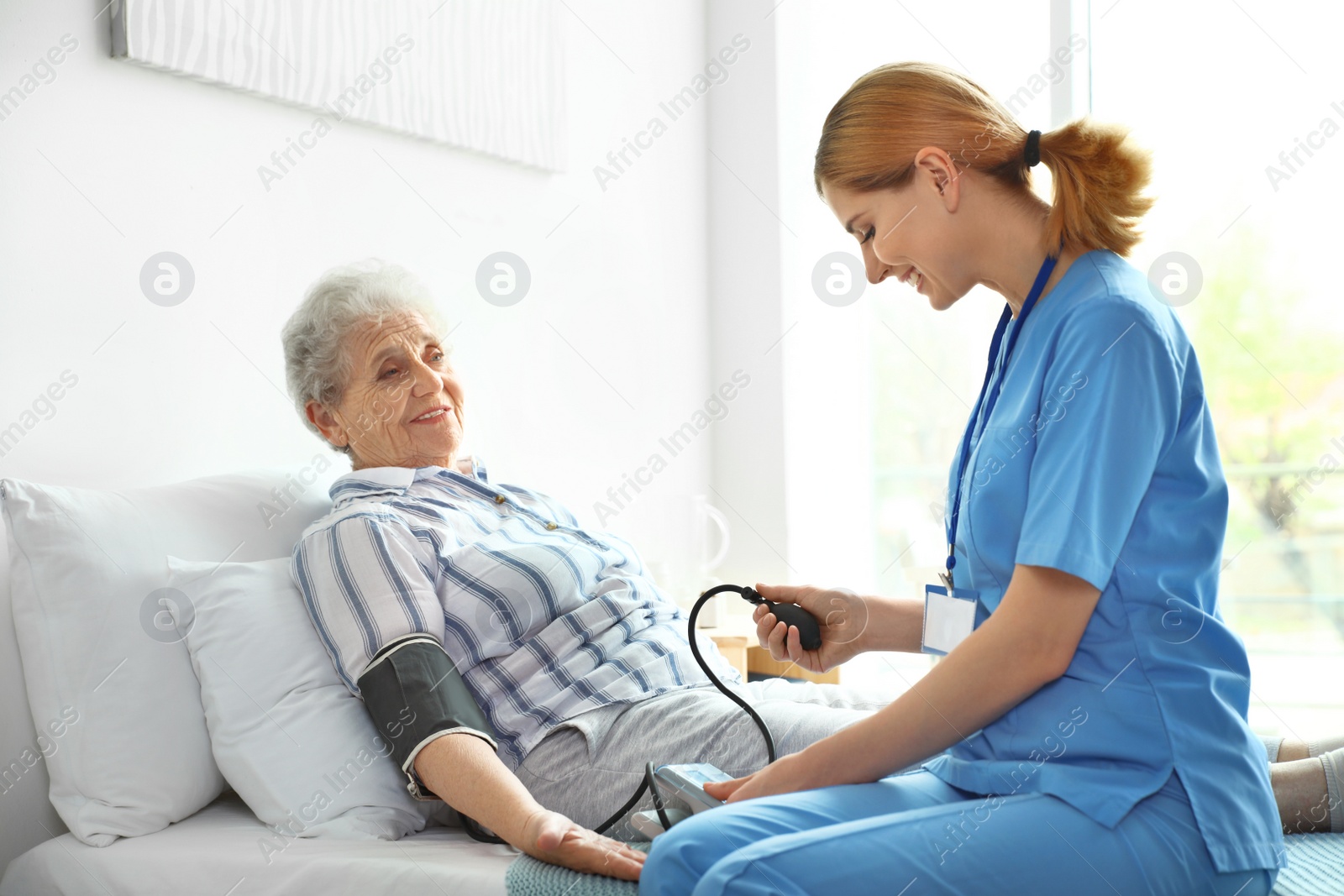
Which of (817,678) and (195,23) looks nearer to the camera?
(195,23)

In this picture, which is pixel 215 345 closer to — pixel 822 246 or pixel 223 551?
pixel 223 551

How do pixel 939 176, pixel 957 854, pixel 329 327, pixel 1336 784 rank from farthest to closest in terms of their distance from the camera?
1. pixel 329 327
2. pixel 1336 784
3. pixel 939 176
4. pixel 957 854

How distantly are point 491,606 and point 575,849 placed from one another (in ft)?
1.46

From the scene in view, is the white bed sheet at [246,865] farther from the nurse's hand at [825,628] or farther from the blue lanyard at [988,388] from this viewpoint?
the blue lanyard at [988,388]

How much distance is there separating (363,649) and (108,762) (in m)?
0.36

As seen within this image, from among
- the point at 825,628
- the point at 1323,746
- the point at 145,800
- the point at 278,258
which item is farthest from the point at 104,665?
the point at 1323,746

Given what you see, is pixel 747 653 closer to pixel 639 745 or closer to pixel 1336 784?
pixel 639 745

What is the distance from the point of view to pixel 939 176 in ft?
3.83

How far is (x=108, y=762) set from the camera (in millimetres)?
1354

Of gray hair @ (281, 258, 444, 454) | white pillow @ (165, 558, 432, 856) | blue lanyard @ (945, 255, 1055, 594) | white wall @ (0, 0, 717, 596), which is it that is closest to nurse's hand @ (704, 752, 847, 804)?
blue lanyard @ (945, 255, 1055, 594)

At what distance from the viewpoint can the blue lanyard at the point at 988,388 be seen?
1.14 meters

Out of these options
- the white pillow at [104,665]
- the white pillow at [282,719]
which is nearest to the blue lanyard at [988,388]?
the white pillow at [282,719]

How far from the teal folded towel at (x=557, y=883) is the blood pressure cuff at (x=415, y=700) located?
22cm

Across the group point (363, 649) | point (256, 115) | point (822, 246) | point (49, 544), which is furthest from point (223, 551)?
point (822, 246)
